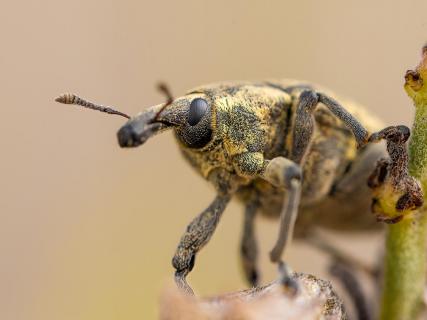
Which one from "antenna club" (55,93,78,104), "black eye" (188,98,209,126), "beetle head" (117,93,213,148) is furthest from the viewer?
"black eye" (188,98,209,126)

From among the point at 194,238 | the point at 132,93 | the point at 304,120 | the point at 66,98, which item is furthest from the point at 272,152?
the point at 132,93

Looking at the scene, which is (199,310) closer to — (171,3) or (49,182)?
(49,182)

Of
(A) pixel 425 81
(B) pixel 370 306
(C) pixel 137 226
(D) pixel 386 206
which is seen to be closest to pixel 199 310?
(D) pixel 386 206

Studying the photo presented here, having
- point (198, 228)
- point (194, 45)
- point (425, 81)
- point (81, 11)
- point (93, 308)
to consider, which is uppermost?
point (81, 11)

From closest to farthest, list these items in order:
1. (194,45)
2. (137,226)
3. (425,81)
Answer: (425,81)
(137,226)
(194,45)

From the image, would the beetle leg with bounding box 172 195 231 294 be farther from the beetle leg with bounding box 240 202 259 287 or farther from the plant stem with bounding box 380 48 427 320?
the plant stem with bounding box 380 48 427 320

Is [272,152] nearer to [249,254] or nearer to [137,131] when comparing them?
[137,131]

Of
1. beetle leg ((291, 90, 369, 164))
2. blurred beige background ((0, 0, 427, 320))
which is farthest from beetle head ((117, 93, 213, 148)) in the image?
blurred beige background ((0, 0, 427, 320))
